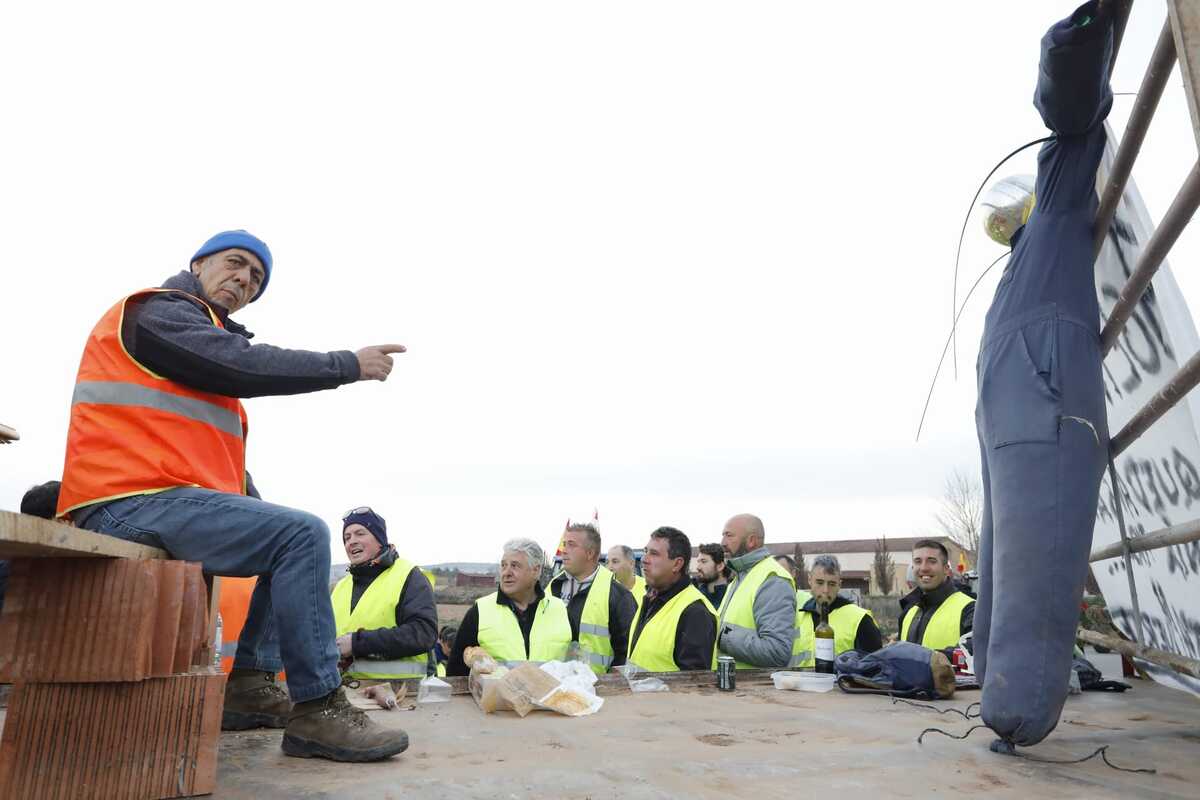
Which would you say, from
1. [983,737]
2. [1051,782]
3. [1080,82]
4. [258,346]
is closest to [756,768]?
[1051,782]

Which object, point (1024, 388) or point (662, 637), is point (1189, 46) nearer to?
point (1024, 388)

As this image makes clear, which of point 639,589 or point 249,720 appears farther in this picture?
point 639,589

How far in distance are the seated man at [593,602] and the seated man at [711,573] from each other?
138cm

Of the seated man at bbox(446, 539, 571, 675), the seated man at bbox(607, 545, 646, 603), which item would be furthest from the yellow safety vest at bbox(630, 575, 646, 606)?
the seated man at bbox(446, 539, 571, 675)

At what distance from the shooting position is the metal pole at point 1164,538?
7.55 feet

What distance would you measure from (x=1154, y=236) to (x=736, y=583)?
175 inches

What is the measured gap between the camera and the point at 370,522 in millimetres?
5285

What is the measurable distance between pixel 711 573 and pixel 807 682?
3370 millimetres

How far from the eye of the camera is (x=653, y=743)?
9.14ft

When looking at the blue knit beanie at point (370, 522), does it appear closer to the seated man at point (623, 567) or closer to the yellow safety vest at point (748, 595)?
the yellow safety vest at point (748, 595)

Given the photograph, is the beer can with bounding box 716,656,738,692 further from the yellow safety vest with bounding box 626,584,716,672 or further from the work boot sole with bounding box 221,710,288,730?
the work boot sole with bounding box 221,710,288,730

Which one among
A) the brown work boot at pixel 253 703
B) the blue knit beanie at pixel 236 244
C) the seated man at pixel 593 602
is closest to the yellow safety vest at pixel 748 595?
the seated man at pixel 593 602

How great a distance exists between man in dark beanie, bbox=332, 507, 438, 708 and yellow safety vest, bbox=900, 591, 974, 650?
12.7 ft

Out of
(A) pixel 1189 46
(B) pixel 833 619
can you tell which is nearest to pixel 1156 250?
(A) pixel 1189 46
